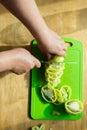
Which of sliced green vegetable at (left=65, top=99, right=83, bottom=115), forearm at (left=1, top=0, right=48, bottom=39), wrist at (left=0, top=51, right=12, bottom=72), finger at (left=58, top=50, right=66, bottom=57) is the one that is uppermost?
forearm at (left=1, top=0, right=48, bottom=39)

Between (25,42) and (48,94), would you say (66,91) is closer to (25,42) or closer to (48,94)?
(48,94)

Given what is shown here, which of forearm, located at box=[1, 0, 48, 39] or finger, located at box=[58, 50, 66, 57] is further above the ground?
forearm, located at box=[1, 0, 48, 39]

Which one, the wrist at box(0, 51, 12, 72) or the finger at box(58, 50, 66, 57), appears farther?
the finger at box(58, 50, 66, 57)

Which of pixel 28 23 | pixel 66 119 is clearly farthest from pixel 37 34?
pixel 66 119

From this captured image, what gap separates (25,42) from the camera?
0.90 metres

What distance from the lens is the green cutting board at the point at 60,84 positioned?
2.91ft

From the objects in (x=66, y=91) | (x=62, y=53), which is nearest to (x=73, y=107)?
(x=66, y=91)

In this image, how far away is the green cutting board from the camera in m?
0.89

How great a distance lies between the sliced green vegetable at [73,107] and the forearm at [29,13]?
0.74 feet

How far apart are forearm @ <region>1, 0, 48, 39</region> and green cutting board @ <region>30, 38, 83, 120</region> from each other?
12cm

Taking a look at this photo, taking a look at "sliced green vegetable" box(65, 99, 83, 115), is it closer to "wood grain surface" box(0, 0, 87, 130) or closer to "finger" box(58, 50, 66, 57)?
"wood grain surface" box(0, 0, 87, 130)

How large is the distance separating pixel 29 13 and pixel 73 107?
0.31 meters

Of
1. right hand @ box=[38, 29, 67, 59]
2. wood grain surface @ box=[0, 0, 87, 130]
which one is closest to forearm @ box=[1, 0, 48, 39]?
right hand @ box=[38, 29, 67, 59]

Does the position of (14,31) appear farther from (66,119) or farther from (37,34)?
(66,119)
